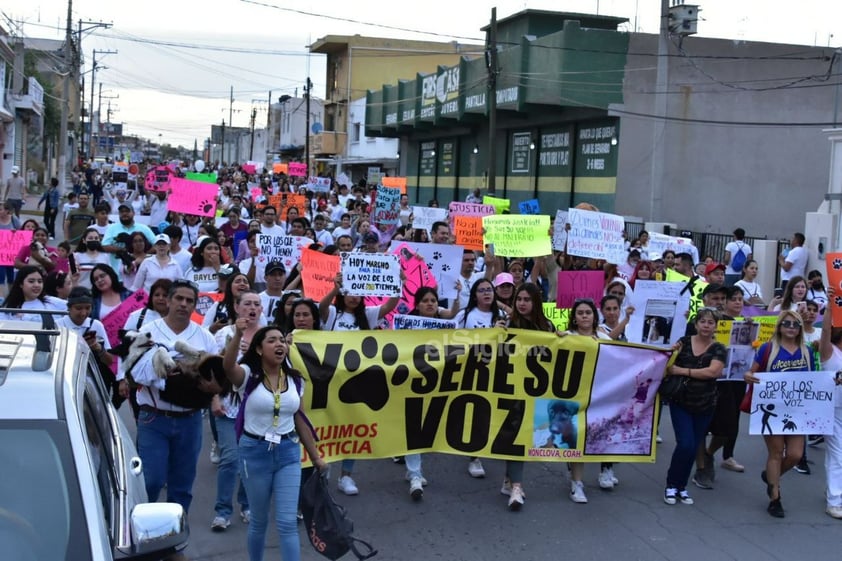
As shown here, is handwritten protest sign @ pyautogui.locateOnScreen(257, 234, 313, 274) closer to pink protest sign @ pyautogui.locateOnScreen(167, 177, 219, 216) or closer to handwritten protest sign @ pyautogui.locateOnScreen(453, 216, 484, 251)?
handwritten protest sign @ pyautogui.locateOnScreen(453, 216, 484, 251)

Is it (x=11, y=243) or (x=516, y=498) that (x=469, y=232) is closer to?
(x=11, y=243)

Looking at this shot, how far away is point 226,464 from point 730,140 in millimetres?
23882

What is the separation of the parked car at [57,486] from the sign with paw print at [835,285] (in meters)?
6.27

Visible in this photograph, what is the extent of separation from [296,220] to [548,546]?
782 cm

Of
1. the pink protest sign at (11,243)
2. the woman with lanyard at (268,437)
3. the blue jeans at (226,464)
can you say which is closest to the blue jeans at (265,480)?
the woman with lanyard at (268,437)

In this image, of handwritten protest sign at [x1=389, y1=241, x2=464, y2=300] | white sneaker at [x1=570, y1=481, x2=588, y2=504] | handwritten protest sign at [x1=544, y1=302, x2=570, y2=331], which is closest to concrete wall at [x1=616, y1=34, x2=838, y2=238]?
handwritten protest sign at [x1=389, y1=241, x2=464, y2=300]

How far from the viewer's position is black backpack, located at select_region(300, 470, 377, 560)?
17.6 ft

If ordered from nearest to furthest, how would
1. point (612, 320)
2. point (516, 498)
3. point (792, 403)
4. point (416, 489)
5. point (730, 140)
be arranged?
point (516, 498) < point (416, 489) < point (792, 403) < point (612, 320) < point (730, 140)

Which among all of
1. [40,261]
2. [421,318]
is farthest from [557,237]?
[40,261]

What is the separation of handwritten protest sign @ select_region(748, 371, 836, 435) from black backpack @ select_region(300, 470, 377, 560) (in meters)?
3.77

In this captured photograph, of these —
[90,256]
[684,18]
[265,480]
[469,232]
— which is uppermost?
[684,18]

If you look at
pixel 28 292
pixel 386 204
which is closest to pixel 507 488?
pixel 28 292

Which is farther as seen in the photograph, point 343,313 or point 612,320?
point 612,320

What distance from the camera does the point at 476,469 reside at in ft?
27.9
